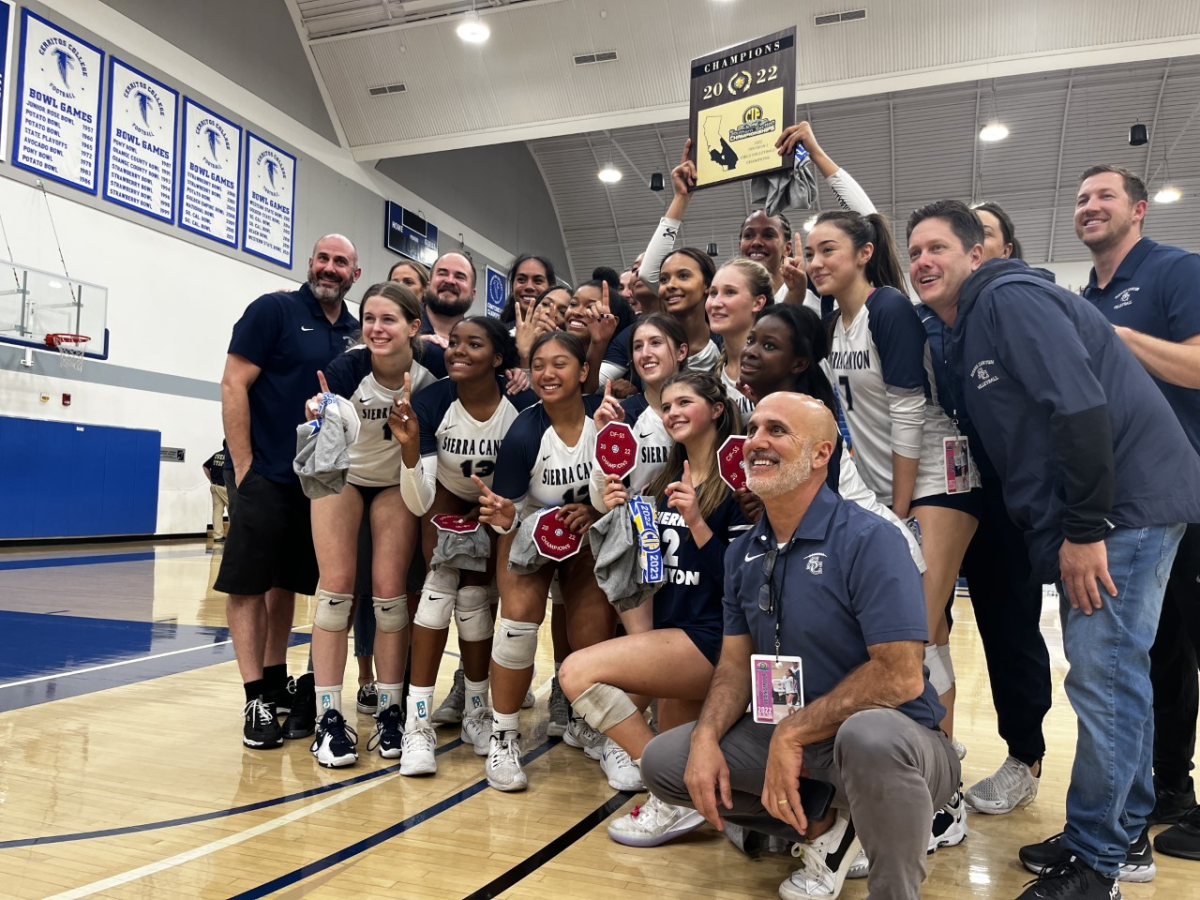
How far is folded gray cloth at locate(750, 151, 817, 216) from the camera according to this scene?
3732 millimetres

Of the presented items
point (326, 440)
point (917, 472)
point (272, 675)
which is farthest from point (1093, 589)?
point (272, 675)

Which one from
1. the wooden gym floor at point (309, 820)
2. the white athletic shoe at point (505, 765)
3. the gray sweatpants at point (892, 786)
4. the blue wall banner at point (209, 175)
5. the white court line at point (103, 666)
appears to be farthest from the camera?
the blue wall banner at point (209, 175)

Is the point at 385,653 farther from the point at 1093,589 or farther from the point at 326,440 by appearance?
the point at 1093,589

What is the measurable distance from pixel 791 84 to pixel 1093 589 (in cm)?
264

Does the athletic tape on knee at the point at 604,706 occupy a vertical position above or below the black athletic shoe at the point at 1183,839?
above

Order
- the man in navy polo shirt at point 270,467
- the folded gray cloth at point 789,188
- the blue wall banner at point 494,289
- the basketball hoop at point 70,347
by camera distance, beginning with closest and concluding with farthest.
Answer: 1. the man in navy polo shirt at point 270,467
2. the folded gray cloth at point 789,188
3. the basketball hoop at point 70,347
4. the blue wall banner at point 494,289

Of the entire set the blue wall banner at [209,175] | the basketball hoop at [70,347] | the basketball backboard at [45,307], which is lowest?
the basketball hoop at [70,347]

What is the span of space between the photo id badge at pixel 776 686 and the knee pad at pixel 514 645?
3.73 ft

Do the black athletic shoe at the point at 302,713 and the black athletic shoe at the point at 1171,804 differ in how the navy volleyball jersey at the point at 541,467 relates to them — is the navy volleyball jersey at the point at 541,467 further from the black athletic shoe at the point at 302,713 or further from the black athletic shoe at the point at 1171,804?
the black athletic shoe at the point at 1171,804

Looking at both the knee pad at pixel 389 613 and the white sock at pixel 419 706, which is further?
the knee pad at pixel 389 613

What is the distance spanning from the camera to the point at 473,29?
1268 centimetres

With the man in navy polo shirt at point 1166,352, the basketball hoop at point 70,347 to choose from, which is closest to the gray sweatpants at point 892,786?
the man in navy polo shirt at point 1166,352

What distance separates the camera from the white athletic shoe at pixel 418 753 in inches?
120

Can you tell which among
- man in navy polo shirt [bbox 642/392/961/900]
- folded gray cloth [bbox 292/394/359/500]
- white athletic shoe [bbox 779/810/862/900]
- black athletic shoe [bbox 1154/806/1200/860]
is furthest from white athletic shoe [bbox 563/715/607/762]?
black athletic shoe [bbox 1154/806/1200/860]
